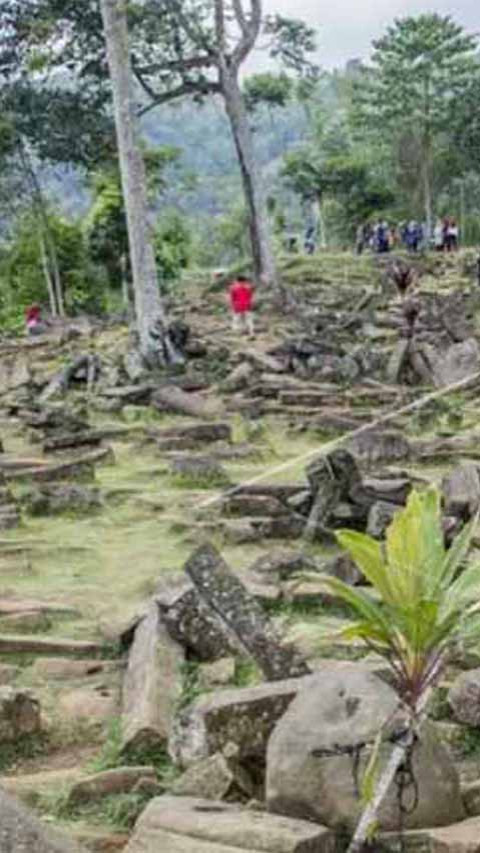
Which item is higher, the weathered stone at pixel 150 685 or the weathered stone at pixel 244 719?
the weathered stone at pixel 244 719

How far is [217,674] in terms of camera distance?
5496mm

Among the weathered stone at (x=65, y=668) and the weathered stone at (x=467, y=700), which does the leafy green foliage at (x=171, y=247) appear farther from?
the weathered stone at (x=467, y=700)

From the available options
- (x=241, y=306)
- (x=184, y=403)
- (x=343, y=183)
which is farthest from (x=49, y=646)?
(x=343, y=183)

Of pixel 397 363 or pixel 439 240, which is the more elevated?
pixel 439 240

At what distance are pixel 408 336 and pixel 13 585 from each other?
10.3 m

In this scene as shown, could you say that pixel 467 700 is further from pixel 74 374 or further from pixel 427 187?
pixel 427 187

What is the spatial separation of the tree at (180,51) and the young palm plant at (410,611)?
24024 mm

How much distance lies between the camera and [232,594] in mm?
5488

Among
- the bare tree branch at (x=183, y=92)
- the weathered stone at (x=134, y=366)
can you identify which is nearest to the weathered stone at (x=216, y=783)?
the weathered stone at (x=134, y=366)

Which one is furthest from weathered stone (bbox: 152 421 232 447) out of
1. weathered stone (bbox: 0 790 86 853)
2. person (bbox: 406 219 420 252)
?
person (bbox: 406 219 420 252)

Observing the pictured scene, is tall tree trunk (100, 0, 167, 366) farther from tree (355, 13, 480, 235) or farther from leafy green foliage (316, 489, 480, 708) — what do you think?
tree (355, 13, 480, 235)

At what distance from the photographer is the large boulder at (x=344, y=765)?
387 centimetres

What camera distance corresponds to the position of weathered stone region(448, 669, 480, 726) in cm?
466

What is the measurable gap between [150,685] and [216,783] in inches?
48.1
